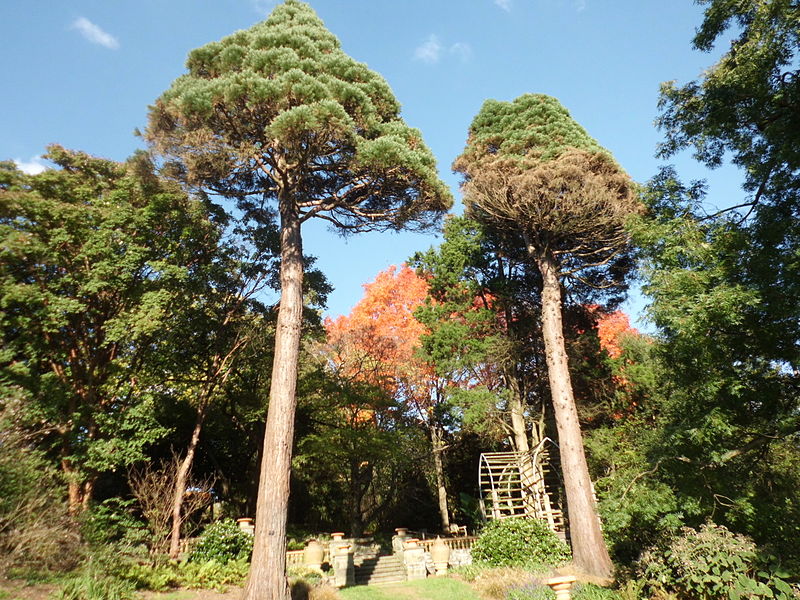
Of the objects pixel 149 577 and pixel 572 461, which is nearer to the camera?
pixel 149 577

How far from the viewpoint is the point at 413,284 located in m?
19.0

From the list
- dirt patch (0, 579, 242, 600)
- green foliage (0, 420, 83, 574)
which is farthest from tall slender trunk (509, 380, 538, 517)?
green foliage (0, 420, 83, 574)

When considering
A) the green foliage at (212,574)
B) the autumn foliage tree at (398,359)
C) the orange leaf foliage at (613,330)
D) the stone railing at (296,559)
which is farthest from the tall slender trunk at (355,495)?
the orange leaf foliage at (613,330)

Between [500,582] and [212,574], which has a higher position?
[212,574]

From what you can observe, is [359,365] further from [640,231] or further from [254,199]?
[640,231]

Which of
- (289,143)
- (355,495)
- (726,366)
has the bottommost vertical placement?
(355,495)

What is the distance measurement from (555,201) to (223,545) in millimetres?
11569

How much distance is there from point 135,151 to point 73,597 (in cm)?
830

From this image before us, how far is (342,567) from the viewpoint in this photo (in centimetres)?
1026

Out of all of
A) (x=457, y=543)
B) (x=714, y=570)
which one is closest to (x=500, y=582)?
(x=714, y=570)

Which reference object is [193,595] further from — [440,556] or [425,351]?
[425,351]

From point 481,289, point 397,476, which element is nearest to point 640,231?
point 481,289

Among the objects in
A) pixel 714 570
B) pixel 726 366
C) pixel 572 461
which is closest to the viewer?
pixel 714 570

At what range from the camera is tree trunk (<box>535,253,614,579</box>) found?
871 centimetres
